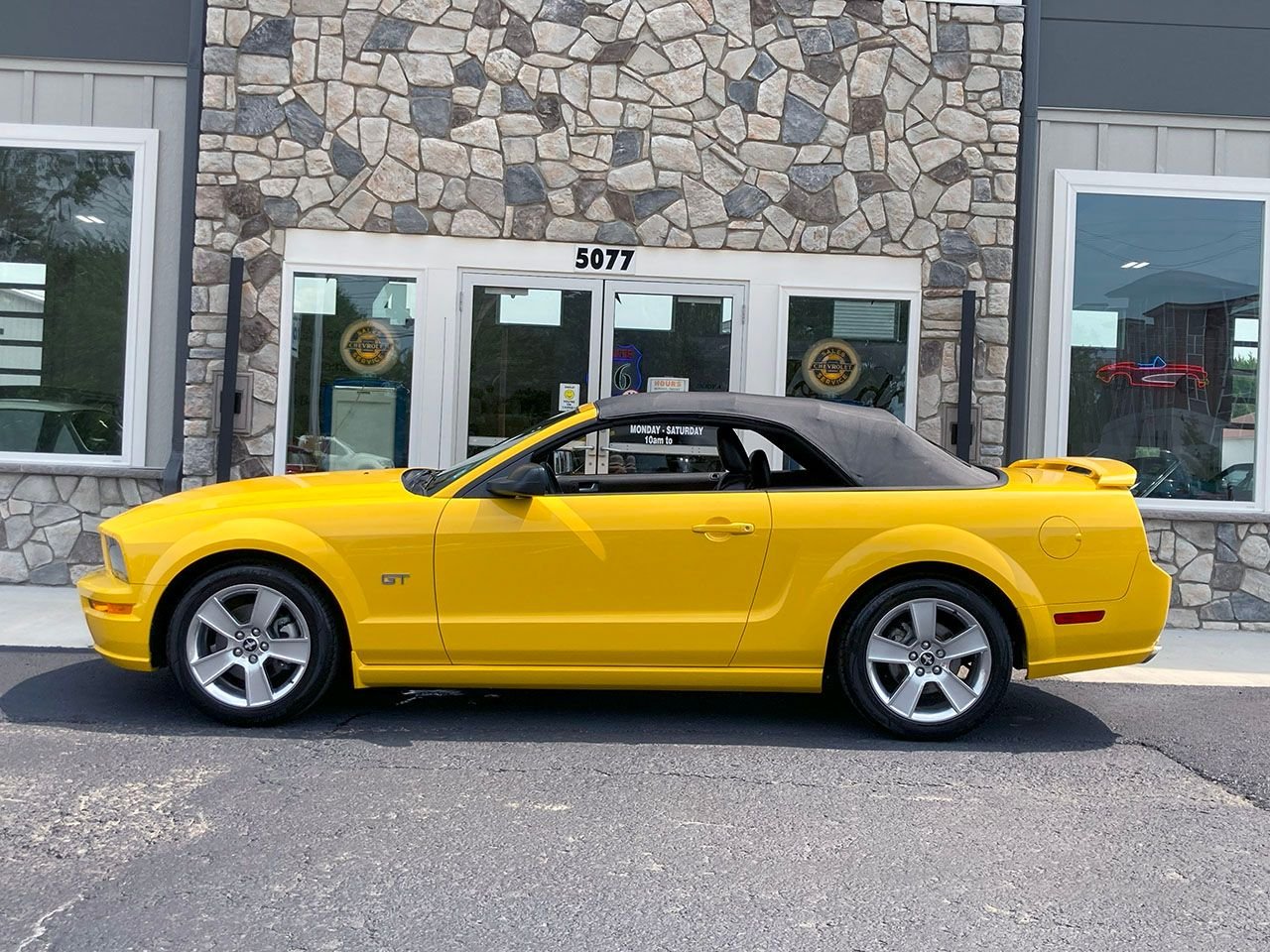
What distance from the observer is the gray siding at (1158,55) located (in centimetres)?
970

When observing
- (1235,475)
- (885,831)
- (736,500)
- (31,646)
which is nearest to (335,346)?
(31,646)

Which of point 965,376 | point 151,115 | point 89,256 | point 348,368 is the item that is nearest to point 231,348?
point 348,368

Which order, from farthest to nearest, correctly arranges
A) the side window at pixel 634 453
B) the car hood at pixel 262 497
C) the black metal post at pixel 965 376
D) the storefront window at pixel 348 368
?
the storefront window at pixel 348 368 < the black metal post at pixel 965 376 < the side window at pixel 634 453 < the car hood at pixel 262 497

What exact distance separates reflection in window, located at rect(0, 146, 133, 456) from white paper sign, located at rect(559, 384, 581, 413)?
3464 millimetres

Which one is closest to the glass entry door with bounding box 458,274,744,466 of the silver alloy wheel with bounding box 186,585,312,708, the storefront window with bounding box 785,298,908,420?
the storefront window with bounding box 785,298,908,420

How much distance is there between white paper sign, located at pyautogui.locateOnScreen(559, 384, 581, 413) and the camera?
955cm

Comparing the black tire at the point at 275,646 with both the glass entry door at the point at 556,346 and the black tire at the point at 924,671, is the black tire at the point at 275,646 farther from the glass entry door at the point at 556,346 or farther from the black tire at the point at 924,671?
the glass entry door at the point at 556,346

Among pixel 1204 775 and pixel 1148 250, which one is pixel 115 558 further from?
pixel 1148 250

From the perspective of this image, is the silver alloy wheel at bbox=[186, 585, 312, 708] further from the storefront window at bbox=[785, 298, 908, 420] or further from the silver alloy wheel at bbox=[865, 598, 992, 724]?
the storefront window at bbox=[785, 298, 908, 420]

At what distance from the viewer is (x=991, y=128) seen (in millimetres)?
9602

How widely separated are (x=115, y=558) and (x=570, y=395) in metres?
4.43

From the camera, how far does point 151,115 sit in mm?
9680

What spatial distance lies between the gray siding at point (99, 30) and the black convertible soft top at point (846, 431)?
230 inches

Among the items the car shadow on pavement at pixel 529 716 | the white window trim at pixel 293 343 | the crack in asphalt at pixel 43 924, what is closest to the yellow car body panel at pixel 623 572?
the car shadow on pavement at pixel 529 716
